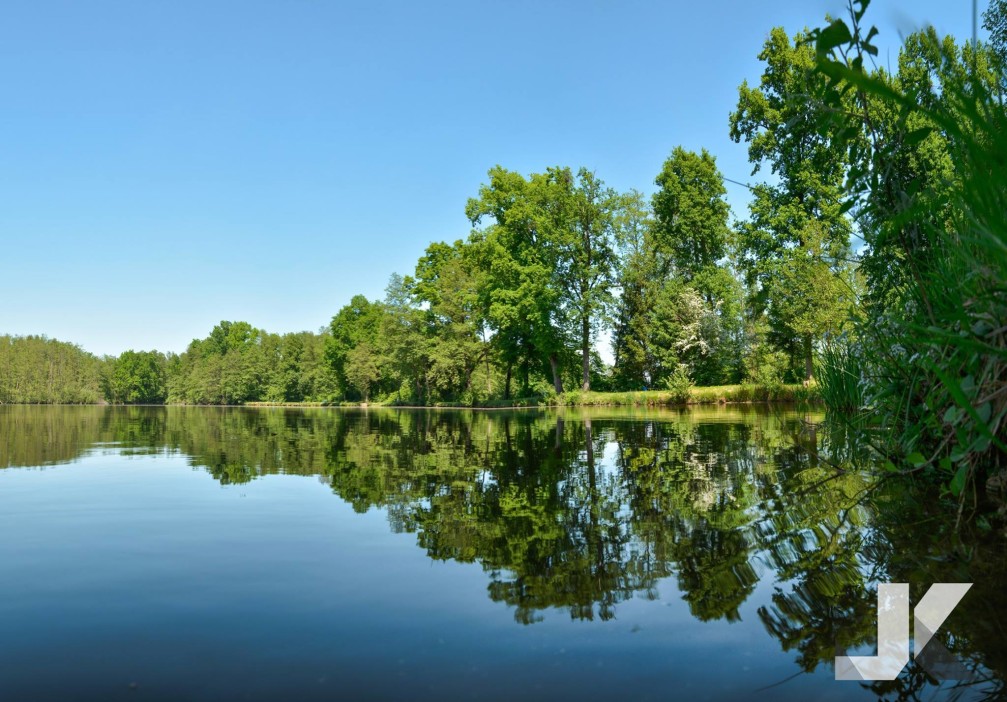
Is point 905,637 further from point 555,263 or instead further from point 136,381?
point 136,381

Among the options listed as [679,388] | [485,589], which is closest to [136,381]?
[679,388]

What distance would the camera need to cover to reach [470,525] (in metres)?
4.48

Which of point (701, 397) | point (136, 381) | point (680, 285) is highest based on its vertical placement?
point (680, 285)

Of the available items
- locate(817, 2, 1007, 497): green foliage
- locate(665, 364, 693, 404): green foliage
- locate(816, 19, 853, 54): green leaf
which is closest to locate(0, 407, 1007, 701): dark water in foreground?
A: locate(817, 2, 1007, 497): green foliage

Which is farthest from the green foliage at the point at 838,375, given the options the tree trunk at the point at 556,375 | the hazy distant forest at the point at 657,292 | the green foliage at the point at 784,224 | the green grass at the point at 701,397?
the tree trunk at the point at 556,375

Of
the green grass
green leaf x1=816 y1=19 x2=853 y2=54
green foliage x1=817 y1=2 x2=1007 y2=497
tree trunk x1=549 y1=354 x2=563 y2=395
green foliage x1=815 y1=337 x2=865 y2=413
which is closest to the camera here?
green foliage x1=817 y1=2 x2=1007 y2=497

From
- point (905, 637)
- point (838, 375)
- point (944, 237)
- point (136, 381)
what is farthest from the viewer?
point (136, 381)

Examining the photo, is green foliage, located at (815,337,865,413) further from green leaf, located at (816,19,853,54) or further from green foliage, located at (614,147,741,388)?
green foliage, located at (614,147,741,388)

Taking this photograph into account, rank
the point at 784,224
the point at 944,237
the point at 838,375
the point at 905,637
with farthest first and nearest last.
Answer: the point at 784,224, the point at 838,375, the point at 944,237, the point at 905,637

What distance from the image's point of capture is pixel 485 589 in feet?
10.1

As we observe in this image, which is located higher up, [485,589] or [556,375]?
[556,375]

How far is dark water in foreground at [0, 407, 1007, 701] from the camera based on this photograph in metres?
2.12

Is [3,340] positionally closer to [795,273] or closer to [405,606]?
[795,273]

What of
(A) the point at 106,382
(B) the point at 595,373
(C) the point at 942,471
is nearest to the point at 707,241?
(B) the point at 595,373
